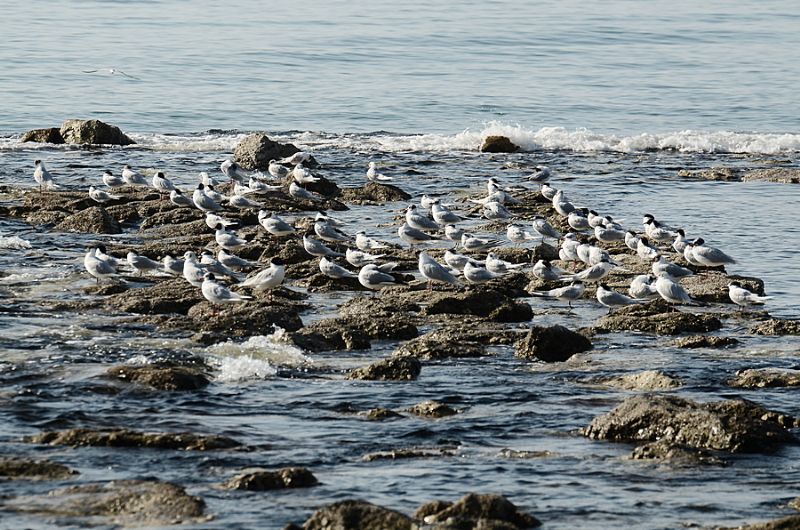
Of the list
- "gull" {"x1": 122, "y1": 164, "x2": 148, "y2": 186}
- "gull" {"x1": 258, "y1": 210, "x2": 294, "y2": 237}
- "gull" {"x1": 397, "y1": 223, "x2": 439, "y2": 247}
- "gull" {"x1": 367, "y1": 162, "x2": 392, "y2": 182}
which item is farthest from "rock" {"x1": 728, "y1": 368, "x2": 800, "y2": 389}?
"gull" {"x1": 122, "y1": 164, "x2": 148, "y2": 186}

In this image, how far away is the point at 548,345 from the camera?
13031mm

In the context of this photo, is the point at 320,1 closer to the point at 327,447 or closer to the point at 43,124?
the point at 43,124

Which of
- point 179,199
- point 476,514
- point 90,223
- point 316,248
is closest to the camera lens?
point 476,514

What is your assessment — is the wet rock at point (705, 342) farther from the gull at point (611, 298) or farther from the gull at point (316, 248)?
the gull at point (316, 248)

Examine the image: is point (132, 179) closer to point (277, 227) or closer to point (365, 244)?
point (277, 227)

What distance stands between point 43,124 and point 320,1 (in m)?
28.0

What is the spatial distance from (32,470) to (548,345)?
18.0 feet

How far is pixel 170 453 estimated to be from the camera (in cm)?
983

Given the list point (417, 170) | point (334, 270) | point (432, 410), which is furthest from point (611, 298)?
point (417, 170)

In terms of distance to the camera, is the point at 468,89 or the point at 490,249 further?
the point at 468,89

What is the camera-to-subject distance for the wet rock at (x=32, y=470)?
9203mm

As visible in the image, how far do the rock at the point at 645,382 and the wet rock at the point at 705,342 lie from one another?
4.82 ft

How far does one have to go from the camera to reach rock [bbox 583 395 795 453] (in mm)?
10164

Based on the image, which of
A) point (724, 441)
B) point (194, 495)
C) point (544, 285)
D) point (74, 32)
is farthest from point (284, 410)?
point (74, 32)
